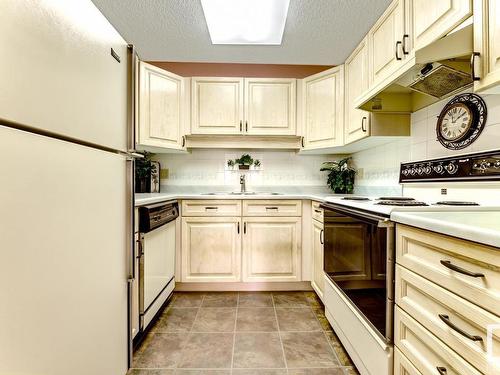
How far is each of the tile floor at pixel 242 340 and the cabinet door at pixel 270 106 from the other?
161cm

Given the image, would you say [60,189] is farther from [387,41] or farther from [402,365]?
[387,41]

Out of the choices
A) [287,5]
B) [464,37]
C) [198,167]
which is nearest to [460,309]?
[464,37]

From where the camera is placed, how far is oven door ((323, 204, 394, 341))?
1.08 meters

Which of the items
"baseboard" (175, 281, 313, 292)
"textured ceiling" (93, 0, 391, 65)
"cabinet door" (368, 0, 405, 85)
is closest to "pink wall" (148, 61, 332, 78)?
A: "textured ceiling" (93, 0, 391, 65)

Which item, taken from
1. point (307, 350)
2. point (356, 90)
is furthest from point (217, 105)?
point (307, 350)

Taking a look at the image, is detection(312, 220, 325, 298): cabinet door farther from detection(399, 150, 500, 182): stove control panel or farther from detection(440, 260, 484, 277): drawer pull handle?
detection(440, 260, 484, 277): drawer pull handle

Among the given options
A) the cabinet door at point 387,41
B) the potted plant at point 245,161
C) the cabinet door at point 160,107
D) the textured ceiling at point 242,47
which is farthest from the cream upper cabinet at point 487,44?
the cabinet door at point 160,107

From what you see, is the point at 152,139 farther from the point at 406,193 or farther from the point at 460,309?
the point at 460,309

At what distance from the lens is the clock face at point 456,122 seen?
1.38m

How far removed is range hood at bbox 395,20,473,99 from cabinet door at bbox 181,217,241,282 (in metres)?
1.66

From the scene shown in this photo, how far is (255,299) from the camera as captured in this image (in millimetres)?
2281

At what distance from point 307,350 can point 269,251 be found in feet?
3.09

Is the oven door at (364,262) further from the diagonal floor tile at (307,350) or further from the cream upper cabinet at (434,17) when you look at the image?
the cream upper cabinet at (434,17)

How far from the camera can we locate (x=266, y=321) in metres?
1.90
